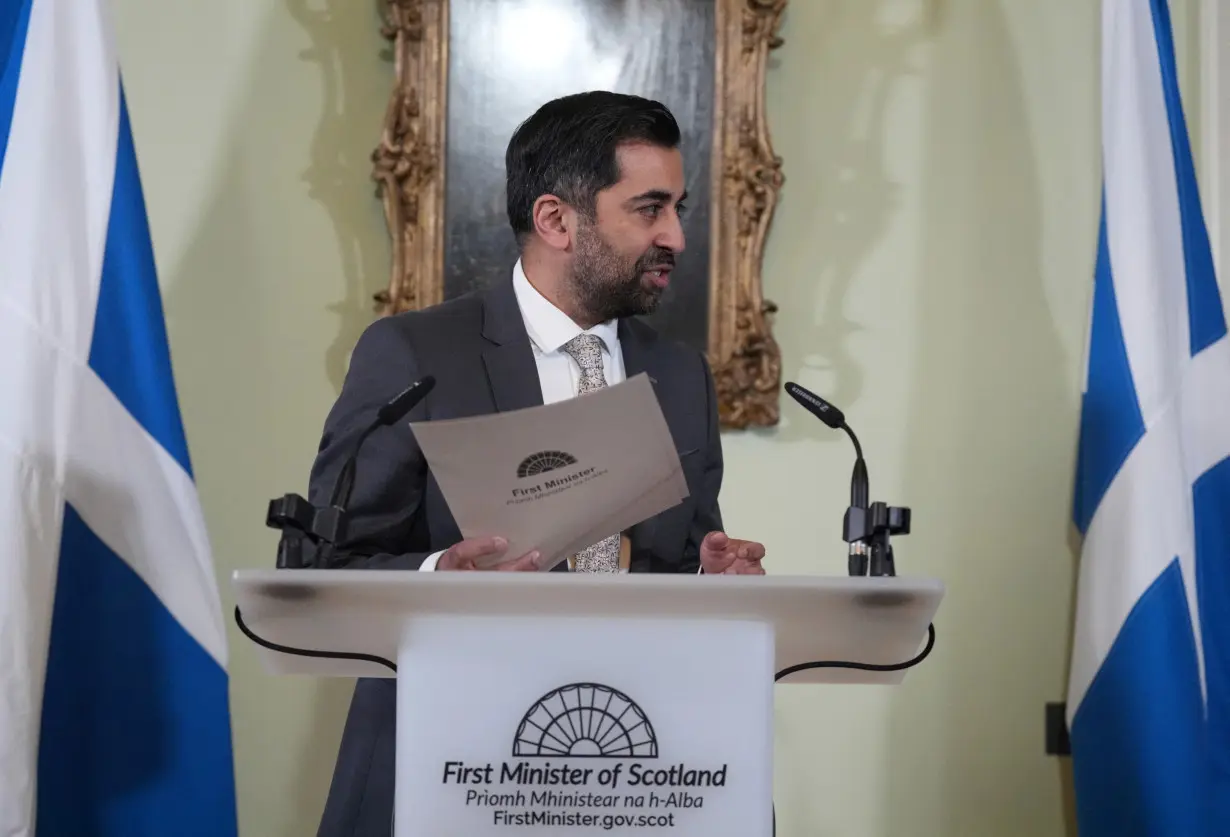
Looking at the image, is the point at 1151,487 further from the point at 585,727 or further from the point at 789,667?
the point at 585,727

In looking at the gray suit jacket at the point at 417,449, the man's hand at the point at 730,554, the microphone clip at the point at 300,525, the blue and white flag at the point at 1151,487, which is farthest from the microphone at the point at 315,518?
the blue and white flag at the point at 1151,487

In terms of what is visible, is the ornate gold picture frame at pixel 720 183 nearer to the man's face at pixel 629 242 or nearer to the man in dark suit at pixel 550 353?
the man in dark suit at pixel 550 353

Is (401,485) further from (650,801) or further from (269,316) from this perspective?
(269,316)

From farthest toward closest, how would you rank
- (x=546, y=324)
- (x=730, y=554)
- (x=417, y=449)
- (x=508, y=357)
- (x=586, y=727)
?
(x=546, y=324) → (x=508, y=357) → (x=417, y=449) → (x=730, y=554) → (x=586, y=727)

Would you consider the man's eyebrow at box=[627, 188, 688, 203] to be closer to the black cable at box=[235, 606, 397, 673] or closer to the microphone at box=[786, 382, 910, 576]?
the microphone at box=[786, 382, 910, 576]

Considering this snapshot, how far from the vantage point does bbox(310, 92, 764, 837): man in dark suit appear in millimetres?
1955

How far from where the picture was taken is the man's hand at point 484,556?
1513 mm

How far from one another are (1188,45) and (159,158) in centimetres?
232

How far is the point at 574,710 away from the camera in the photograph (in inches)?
55.2

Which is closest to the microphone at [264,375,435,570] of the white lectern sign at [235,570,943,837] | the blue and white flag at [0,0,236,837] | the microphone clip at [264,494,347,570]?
the microphone clip at [264,494,347,570]

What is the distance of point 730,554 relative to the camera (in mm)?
1832

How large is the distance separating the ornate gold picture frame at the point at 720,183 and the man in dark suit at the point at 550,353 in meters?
0.44

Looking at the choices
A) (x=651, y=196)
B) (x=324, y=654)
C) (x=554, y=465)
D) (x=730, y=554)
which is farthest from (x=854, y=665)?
(x=651, y=196)

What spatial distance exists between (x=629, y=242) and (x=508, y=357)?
1.02ft
